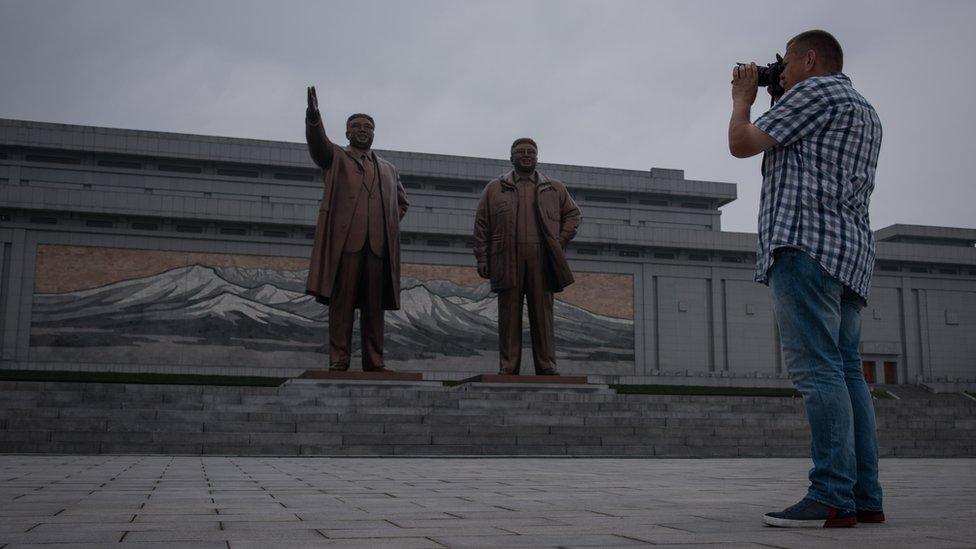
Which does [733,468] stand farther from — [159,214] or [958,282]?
[958,282]

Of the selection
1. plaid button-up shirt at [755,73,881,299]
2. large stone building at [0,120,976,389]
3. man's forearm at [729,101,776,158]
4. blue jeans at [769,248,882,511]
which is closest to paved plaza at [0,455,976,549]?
blue jeans at [769,248,882,511]

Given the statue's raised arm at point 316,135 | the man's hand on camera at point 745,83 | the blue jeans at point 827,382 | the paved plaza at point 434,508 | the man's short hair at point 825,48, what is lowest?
the paved plaza at point 434,508

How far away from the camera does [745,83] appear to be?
149 inches

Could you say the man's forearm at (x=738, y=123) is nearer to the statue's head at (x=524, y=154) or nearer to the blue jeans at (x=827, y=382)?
the blue jeans at (x=827, y=382)

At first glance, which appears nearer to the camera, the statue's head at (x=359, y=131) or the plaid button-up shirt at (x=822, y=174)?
the plaid button-up shirt at (x=822, y=174)

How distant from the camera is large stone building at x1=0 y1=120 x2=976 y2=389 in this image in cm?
3030

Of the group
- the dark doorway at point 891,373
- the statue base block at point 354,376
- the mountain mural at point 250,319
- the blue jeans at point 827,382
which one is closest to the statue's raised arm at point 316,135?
the statue base block at point 354,376

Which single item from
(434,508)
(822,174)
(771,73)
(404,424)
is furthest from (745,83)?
(404,424)

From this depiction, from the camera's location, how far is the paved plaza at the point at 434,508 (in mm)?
2844

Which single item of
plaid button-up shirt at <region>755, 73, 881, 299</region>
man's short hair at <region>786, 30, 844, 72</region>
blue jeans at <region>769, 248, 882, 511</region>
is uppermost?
man's short hair at <region>786, 30, 844, 72</region>

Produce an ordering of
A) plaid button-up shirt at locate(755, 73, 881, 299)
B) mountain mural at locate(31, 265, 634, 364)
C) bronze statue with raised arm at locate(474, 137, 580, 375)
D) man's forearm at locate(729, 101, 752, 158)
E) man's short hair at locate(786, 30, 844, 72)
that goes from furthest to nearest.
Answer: mountain mural at locate(31, 265, 634, 364)
bronze statue with raised arm at locate(474, 137, 580, 375)
man's short hair at locate(786, 30, 844, 72)
man's forearm at locate(729, 101, 752, 158)
plaid button-up shirt at locate(755, 73, 881, 299)

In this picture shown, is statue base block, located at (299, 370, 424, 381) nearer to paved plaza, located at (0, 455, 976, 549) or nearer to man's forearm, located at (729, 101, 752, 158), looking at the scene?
paved plaza, located at (0, 455, 976, 549)

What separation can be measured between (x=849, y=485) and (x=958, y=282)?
41.3m

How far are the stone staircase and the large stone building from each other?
18.5 metres
